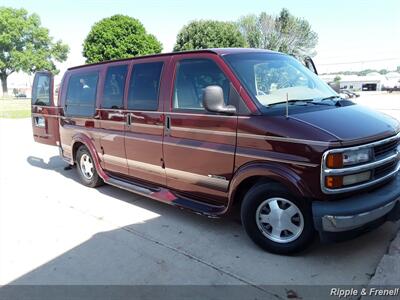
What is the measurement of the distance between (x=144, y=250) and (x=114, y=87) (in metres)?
2.70

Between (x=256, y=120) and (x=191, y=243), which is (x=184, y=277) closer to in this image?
(x=191, y=243)

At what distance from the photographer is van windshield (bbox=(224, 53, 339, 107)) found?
4.07 metres

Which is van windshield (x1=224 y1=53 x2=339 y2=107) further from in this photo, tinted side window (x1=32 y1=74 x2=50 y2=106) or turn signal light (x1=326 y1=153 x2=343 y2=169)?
tinted side window (x1=32 y1=74 x2=50 y2=106)

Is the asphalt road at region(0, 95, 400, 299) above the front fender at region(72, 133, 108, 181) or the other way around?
the other way around

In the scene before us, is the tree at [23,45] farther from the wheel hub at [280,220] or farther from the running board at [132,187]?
the wheel hub at [280,220]

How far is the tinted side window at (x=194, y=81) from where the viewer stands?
13.9 feet

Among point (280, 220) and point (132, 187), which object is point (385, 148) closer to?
point (280, 220)

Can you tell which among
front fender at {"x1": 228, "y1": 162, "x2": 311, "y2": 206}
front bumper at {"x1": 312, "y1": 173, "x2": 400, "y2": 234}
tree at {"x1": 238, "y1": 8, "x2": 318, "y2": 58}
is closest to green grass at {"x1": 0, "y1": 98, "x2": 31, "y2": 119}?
front fender at {"x1": 228, "y1": 162, "x2": 311, "y2": 206}

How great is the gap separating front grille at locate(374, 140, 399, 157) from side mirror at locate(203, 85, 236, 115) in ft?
4.79

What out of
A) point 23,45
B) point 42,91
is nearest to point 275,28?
point 42,91

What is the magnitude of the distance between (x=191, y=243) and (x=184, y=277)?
0.74 m

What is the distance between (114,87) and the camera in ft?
18.8

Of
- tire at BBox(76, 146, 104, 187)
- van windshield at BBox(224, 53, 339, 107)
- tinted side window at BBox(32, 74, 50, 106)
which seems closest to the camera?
van windshield at BBox(224, 53, 339, 107)

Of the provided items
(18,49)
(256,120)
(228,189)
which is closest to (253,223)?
(228,189)
